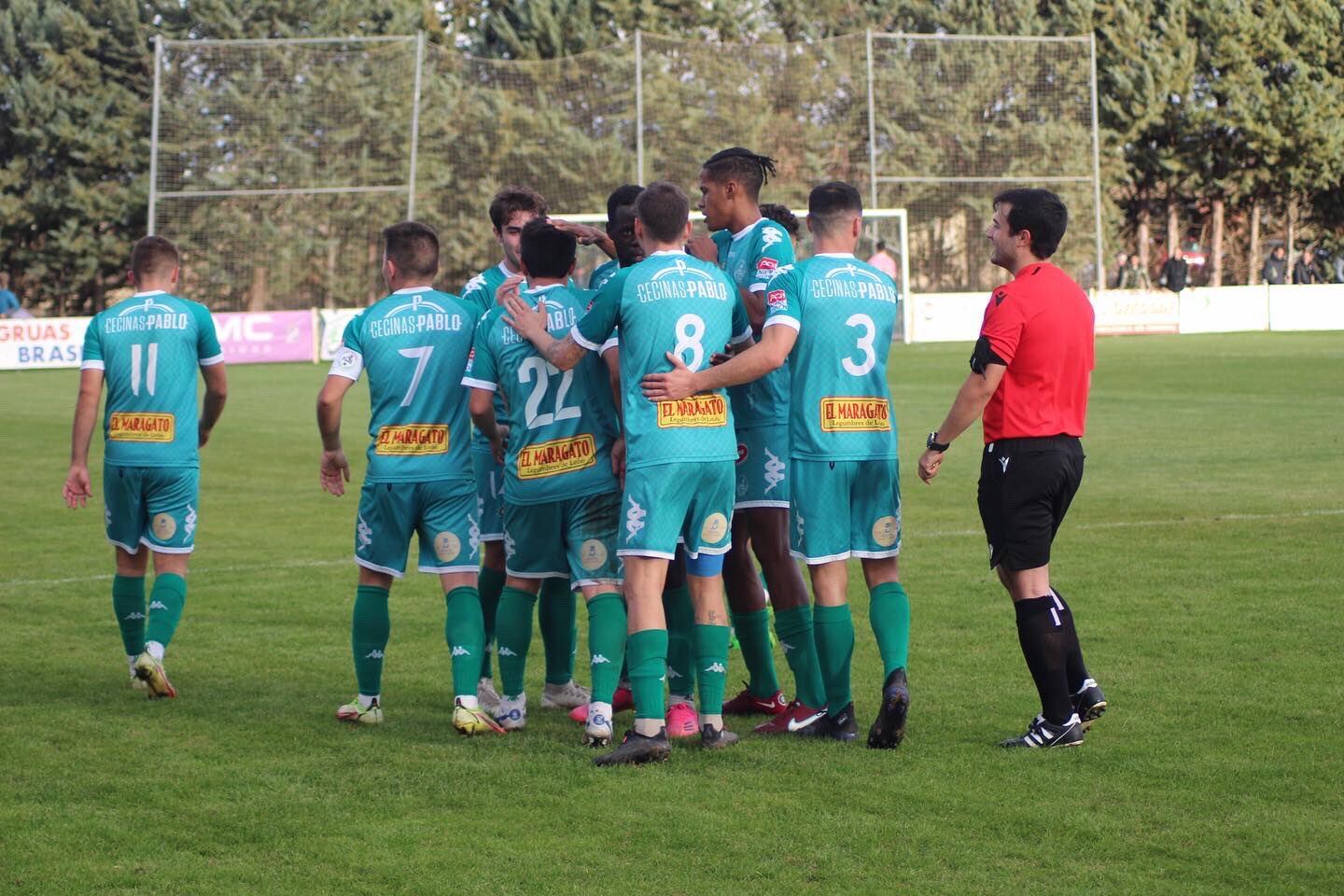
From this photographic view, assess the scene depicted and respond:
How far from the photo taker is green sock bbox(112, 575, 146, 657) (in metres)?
7.43

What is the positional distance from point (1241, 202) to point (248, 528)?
1942 inches

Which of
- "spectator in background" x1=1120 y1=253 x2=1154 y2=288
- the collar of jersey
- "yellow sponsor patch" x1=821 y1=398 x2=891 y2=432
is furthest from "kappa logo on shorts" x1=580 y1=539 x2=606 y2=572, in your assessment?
"spectator in background" x1=1120 y1=253 x2=1154 y2=288

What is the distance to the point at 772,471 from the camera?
6516 millimetres

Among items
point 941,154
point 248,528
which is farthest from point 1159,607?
point 941,154

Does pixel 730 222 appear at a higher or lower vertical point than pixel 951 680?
higher

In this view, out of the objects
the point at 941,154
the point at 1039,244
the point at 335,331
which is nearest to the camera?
the point at 1039,244

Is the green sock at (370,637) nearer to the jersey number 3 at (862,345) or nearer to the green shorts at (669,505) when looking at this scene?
the green shorts at (669,505)

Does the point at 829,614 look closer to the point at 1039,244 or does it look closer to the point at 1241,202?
the point at 1039,244

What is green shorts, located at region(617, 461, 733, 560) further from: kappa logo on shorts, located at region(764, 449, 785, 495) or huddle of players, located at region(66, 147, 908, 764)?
kappa logo on shorts, located at region(764, 449, 785, 495)

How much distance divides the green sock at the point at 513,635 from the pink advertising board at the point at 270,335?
102 ft

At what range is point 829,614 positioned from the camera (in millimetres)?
6230

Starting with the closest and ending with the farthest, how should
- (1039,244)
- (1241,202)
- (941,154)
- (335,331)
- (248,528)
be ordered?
1. (1039,244)
2. (248,528)
3. (335,331)
4. (941,154)
5. (1241,202)

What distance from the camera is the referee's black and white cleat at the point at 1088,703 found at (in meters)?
5.96

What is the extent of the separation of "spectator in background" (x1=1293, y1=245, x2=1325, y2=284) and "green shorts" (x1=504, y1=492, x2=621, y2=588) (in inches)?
1776
